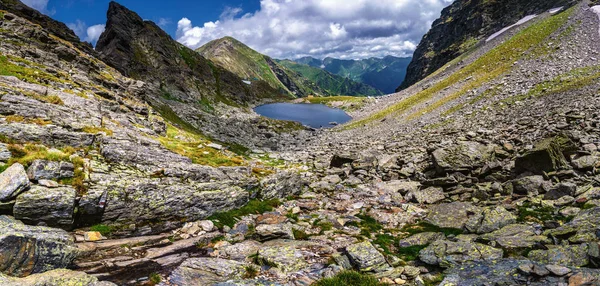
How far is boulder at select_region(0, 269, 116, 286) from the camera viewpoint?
873cm

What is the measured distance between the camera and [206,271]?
12031mm

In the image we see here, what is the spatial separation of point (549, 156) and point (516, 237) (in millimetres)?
11641

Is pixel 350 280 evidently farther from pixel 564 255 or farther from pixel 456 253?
pixel 564 255

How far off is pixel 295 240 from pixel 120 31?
178 meters

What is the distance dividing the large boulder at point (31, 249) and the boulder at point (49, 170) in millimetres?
2886

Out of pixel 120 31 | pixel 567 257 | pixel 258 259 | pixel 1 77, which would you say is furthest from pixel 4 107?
pixel 120 31

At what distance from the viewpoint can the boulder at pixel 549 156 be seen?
20517 millimetres

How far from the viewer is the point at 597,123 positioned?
958 inches

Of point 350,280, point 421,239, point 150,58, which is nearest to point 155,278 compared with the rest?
point 350,280

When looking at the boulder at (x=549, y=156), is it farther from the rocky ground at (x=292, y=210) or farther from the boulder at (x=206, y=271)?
the boulder at (x=206, y=271)

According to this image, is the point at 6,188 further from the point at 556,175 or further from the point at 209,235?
the point at 556,175

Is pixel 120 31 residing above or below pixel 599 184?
above

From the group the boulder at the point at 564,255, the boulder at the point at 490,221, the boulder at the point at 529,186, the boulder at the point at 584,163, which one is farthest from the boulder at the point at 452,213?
the boulder at the point at 584,163

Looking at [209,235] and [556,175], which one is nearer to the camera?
[209,235]
